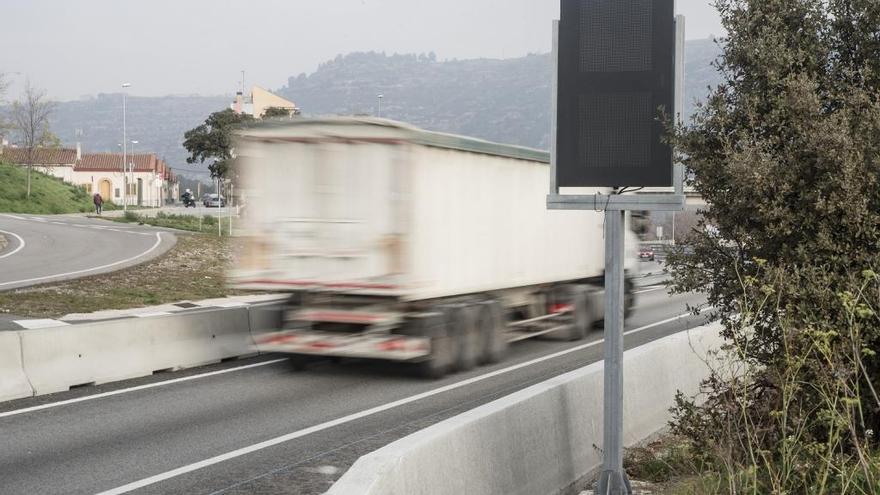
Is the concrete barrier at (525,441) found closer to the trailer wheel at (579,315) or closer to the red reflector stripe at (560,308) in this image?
the red reflector stripe at (560,308)

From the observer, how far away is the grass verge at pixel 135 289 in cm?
2416

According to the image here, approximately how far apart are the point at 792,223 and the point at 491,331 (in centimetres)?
923

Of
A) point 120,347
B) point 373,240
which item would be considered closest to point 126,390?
point 120,347

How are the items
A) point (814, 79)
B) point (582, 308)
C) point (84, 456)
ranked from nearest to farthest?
point (814, 79) < point (84, 456) < point (582, 308)

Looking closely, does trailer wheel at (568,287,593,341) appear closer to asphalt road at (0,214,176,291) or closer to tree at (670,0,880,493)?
tree at (670,0,880,493)

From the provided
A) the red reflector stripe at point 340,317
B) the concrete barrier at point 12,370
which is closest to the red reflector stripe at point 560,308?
the red reflector stripe at point 340,317

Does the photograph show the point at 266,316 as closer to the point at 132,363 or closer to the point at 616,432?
the point at 132,363

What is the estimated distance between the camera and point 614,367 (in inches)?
280

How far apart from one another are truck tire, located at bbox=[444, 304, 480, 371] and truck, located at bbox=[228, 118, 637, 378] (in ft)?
0.09

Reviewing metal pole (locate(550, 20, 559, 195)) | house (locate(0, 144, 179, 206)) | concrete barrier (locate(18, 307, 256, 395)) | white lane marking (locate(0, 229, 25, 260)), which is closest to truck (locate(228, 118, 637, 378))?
concrete barrier (locate(18, 307, 256, 395))

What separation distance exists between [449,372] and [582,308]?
203 inches

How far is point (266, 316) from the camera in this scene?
14.8 metres

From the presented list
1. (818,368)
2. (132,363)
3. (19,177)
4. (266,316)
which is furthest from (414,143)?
(19,177)

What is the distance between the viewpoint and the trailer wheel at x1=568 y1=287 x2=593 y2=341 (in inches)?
751
